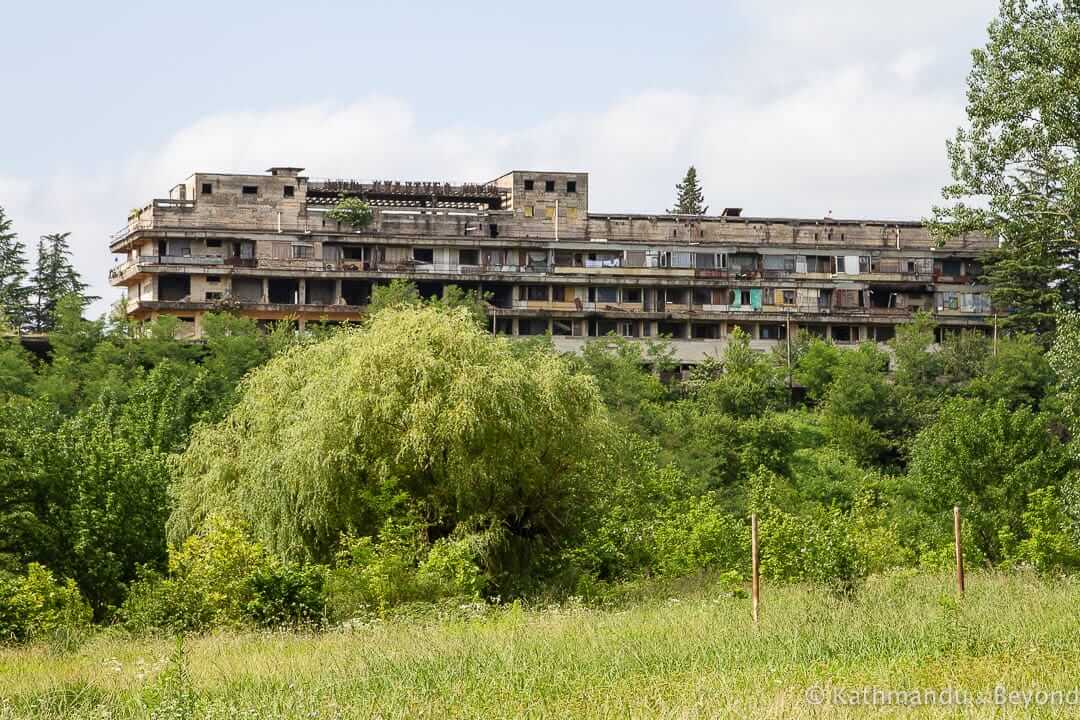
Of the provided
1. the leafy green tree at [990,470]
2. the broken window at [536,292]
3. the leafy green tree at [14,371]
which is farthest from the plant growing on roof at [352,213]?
the leafy green tree at [990,470]

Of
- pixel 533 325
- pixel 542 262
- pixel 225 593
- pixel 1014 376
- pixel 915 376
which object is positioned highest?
pixel 542 262

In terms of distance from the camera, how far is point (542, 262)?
3762 inches

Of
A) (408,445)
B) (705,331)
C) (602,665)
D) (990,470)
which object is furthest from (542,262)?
(602,665)

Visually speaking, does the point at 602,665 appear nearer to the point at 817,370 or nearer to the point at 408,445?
the point at 408,445

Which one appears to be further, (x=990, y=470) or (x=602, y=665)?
(x=990, y=470)

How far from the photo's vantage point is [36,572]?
1291 inches

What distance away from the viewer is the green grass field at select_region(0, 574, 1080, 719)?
1798 centimetres

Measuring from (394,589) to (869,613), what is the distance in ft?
40.1

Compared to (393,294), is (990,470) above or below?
below

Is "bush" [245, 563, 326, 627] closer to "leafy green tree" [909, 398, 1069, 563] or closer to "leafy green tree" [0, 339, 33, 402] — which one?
"leafy green tree" [909, 398, 1069, 563]

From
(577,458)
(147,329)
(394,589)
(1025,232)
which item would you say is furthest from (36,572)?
(147,329)

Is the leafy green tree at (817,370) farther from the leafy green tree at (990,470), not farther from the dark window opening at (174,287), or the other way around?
the dark window opening at (174,287)

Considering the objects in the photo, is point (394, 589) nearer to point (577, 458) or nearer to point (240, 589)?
point (240, 589)

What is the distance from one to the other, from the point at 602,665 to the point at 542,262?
7468cm
